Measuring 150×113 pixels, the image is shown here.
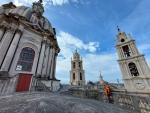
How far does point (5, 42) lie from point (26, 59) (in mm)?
3556

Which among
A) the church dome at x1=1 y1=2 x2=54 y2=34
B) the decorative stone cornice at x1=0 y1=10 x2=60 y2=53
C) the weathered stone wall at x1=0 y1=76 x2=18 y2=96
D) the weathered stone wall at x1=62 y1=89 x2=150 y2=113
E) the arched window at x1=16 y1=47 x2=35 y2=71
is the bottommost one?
the weathered stone wall at x1=62 y1=89 x2=150 y2=113

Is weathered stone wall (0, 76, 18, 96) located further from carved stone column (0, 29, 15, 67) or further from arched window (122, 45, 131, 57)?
arched window (122, 45, 131, 57)

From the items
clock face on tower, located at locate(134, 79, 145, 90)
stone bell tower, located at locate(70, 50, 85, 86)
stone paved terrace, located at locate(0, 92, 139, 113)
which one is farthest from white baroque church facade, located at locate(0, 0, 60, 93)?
stone bell tower, located at locate(70, 50, 85, 86)

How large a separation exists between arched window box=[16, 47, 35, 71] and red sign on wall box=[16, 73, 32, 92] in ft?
9.41

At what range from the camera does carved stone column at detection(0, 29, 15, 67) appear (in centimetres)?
1177

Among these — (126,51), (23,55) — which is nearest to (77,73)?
(126,51)

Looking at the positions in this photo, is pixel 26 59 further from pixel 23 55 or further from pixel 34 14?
pixel 34 14

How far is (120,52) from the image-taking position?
2911 cm

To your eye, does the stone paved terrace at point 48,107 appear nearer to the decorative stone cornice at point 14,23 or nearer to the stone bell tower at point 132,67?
the decorative stone cornice at point 14,23

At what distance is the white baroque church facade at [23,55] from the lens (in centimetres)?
1056

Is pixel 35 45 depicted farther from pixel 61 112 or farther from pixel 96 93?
pixel 61 112

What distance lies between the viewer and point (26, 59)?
14.3 metres

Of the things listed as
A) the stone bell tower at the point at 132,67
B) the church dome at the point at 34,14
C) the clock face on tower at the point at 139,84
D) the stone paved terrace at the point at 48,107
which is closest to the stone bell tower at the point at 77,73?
the stone bell tower at the point at 132,67

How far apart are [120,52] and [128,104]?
1036 inches
